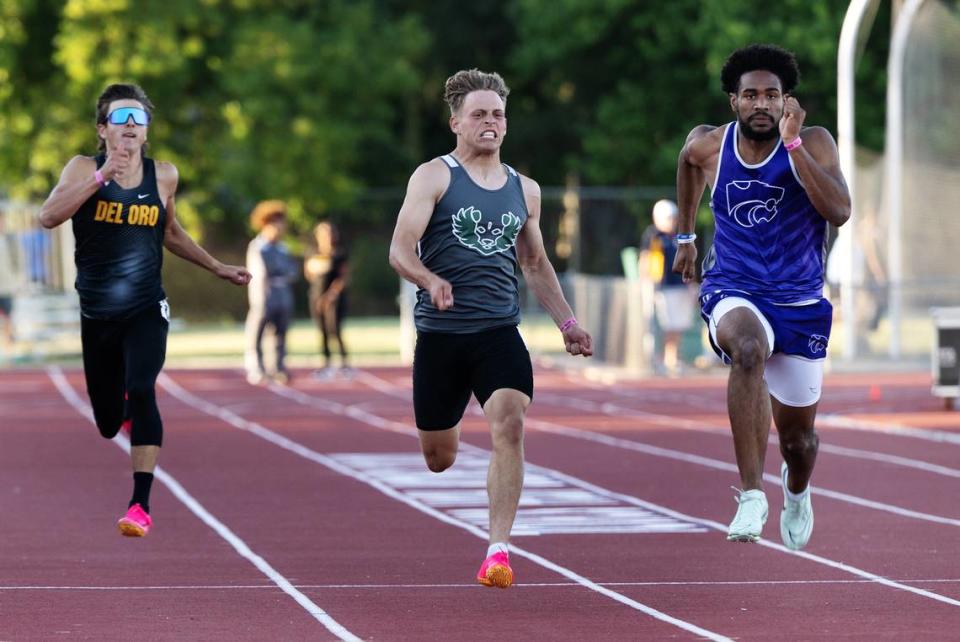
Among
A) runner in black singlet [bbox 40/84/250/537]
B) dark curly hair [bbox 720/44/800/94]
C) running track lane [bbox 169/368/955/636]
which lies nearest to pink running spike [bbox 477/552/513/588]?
running track lane [bbox 169/368/955/636]

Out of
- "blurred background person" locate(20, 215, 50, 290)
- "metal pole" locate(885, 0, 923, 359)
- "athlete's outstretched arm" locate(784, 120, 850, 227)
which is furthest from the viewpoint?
"blurred background person" locate(20, 215, 50, 290)

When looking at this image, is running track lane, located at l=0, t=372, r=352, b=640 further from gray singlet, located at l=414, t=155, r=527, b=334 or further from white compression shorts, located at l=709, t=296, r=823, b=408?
white compression shorts, located at l=709, t=296, r=823, b=408

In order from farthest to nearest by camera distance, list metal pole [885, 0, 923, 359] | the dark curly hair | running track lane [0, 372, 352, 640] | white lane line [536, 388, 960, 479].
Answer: metal pole [885, 0, 923, 359] < white lane line [536, 388, 960, 479] < the dark curly hair < running track lane [0, 372, 352, 640]

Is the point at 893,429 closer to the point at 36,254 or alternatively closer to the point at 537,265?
the point at 537,265

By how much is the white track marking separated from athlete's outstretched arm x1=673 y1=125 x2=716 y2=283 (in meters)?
2.57

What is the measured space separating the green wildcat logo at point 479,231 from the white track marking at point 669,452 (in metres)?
Answer: 3.64

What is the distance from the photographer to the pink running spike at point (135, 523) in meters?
9.83

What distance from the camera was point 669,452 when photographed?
51.4ft

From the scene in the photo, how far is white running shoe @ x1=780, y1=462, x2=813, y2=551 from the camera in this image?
914 cm

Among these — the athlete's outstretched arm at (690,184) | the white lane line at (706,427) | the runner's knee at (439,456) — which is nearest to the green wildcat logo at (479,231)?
the athlete's outstretched arm at (690,184)

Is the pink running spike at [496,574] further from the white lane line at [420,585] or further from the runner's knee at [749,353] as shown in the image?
the runner's knee at [749,353]

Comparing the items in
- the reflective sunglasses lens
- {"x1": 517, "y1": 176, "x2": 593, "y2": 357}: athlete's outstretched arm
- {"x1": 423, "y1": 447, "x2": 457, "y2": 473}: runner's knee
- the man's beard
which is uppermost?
the reflective sunglasses lens

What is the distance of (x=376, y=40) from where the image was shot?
45438 mm

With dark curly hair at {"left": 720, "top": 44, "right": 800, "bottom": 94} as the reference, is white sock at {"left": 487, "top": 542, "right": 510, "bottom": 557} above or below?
below
